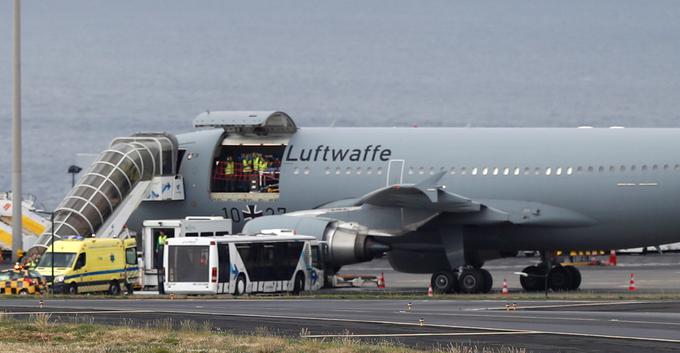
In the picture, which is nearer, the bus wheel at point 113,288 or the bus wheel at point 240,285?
the bus wheel at point 240,285

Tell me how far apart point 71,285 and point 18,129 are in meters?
10.6

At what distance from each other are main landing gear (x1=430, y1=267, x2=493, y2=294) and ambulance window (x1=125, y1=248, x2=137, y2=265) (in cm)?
1070

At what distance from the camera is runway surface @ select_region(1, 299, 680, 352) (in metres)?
27.3

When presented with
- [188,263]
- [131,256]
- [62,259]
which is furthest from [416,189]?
[62,259]

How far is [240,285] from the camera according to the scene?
47.0 meters

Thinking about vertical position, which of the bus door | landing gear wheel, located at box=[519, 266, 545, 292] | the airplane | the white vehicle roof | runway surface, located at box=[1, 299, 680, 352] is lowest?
runway surface, located at box=[1, 299, 680, 352]

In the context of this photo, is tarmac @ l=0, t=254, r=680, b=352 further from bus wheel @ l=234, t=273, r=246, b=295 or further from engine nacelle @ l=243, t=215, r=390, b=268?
engine nacelle @ l=243, t=215, r=390, b=268

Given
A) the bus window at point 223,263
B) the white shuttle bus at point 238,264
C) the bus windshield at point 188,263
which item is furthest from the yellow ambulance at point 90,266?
the bus window at point 223,263

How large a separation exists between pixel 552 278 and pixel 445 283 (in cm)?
504

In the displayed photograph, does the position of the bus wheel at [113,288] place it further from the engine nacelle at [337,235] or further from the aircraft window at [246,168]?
the aircraft window at [246,168]

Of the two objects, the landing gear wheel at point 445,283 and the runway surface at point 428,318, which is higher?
the landing gear wheel at point 445,283

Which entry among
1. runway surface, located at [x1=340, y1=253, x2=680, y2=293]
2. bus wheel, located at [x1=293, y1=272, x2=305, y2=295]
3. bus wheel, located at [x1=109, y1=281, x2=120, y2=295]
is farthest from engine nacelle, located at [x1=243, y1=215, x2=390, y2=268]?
bus wheel, located at [x1=109, y1=281, x2=120, y2=295]

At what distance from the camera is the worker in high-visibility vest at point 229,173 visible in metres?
54.4

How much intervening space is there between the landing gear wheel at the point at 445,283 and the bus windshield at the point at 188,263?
7877 mm
